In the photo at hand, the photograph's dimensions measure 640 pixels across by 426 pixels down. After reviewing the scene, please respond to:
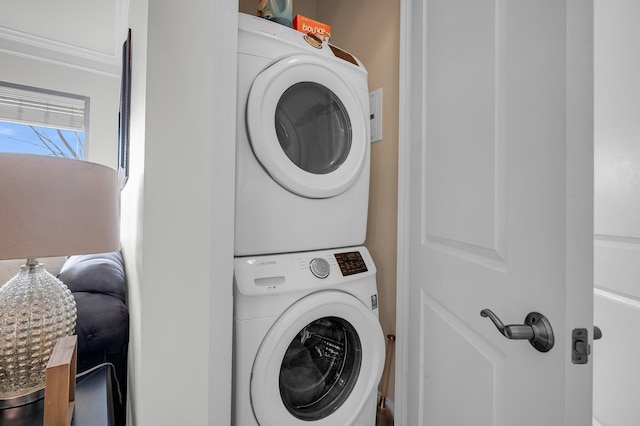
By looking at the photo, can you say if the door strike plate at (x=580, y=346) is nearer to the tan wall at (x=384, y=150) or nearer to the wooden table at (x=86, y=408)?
the tan wall at (x=384, y=150)

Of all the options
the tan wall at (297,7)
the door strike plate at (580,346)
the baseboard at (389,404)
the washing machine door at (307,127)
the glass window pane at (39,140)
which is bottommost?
the baseboard at (389,404)

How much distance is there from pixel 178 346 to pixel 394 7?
1671 millimetres

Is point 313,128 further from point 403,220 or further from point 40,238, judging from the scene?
point 40,238

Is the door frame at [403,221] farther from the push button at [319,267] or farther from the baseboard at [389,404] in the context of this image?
the push button at [319,267]

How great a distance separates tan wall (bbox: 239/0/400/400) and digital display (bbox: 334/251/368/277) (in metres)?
0.27

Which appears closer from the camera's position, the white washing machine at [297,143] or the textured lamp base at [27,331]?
the textured lamp base at [27,331]

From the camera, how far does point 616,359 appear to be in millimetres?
1161

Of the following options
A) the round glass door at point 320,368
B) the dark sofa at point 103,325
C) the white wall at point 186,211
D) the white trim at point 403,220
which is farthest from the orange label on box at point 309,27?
the dark sofa at point 103,325

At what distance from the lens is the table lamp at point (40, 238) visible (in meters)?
0.66

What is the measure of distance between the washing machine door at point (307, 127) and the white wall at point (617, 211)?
984 millimetres

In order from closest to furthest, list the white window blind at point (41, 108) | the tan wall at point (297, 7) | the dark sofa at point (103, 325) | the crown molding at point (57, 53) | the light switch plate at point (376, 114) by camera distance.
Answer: the dark sofa at point (103, 325) → the light switch plate at point (376, 114) → the tan wall at point (297, 7) → the crown molding at point (57, 53) → the white window blind at point (41, 108)

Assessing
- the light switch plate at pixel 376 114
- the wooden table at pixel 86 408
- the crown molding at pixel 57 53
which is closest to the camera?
the wooden table at pixel 86 408

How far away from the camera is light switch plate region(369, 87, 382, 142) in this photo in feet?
4.88

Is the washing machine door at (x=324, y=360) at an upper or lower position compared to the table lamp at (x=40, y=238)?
lower
